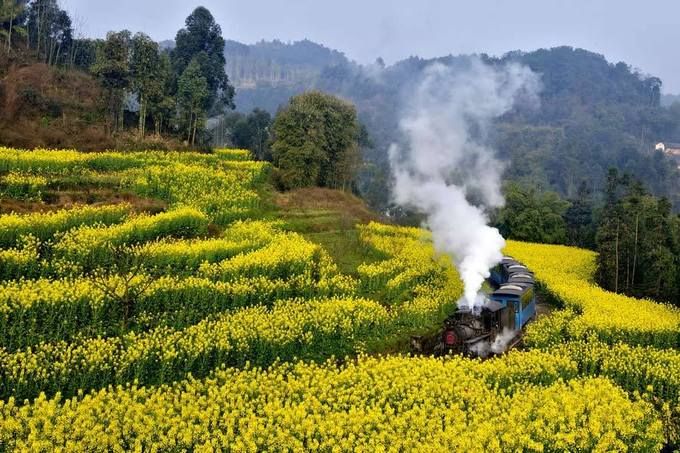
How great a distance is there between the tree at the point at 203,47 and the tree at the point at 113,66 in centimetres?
1072

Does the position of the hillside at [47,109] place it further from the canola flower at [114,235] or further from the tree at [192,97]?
the canola flower at [114,235]

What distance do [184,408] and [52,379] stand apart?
4082 millimetres

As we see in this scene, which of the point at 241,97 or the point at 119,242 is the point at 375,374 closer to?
the point at 119,242

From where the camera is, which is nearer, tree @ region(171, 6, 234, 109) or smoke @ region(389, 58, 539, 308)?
smoke @ region(389, 58, 539, 308)

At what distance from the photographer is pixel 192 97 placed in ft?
145

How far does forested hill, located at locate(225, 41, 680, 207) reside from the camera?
10369 cm

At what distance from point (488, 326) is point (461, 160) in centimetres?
7978

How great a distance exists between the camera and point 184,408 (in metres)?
11.9

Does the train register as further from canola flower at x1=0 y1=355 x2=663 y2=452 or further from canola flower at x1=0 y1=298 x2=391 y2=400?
canola flower at x1=0 y1=355 x2=663 y2=452

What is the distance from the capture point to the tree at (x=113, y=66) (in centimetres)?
3950

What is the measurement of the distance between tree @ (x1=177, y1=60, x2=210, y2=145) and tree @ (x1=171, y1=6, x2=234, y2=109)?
6173 mm

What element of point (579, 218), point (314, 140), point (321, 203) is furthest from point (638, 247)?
point (579, 218)

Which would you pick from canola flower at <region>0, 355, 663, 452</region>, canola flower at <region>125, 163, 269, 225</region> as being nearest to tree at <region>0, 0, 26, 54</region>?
canola flower at <region>125, 163, 269, 225</region>

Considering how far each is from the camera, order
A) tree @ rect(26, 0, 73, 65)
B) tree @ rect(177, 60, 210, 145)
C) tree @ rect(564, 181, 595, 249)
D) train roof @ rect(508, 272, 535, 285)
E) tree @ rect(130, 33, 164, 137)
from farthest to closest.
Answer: tree @ rect(564, 181, 595, 249) → tree @ rect(26, 0, 73, 65) → tree @ rect(177, 60, 210, 145) → tree @ rect(130, 33, 164, 137) → train roof @ rect(508, 272, 535, 285)
